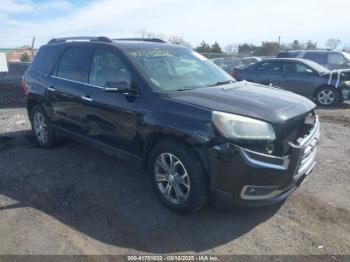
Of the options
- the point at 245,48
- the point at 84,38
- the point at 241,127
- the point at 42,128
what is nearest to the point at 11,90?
the point at 42,128

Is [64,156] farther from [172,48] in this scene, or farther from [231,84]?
[231,84]

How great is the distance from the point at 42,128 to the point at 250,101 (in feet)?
13.4

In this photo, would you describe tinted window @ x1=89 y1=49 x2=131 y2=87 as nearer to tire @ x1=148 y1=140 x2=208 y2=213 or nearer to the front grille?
tire @ x1=148 y1=140 x2=208 y2=213

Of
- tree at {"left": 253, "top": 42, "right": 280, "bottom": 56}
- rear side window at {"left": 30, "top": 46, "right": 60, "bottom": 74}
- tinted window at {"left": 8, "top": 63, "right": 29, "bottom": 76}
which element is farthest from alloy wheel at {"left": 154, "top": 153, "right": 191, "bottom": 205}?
tree at {"left": 253, "top": 42, "right": 280, "bottom": 56}

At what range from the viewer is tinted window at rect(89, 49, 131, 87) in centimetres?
438

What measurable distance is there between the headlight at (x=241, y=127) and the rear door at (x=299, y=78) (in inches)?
329

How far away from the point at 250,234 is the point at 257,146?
0.89 meters

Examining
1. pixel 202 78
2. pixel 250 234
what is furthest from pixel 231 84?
pixel 250 234

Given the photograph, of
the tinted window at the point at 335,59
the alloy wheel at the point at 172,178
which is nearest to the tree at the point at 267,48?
the tinted window at the point at 335,59

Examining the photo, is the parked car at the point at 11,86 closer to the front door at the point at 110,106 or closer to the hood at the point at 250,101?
the front door at the point at 110,106

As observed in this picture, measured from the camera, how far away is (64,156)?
5957 mm

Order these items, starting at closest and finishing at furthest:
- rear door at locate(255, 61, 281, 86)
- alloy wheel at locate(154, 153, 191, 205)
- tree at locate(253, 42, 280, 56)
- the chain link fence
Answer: alloy wheel at locate(154, 153, 191, 205), the chain link fence, rear door at locate(255, 61, 281, 86), tree at locate(253, 42, 280, 56)

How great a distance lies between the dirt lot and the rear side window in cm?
168

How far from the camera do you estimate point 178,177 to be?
383 cm
